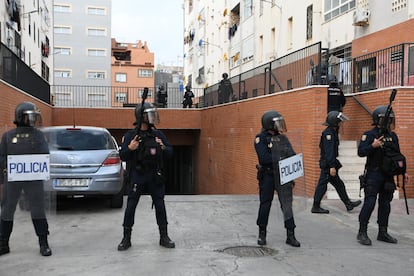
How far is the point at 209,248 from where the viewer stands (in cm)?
582

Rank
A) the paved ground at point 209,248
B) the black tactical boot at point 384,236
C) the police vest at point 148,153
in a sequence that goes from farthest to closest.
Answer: the black tactical boot at point 384,236, the police vest at point 148,153, the paved ground at point 209,248

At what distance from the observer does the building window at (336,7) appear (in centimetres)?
1778

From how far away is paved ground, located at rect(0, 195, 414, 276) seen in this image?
4.96 meters

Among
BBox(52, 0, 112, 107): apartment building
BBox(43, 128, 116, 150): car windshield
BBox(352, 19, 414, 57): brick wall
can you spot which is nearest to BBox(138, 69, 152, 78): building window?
BBox(52, 0, 112, 107): apartment building

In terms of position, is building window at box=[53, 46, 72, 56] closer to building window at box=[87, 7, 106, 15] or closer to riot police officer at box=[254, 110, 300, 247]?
building window at box=[87, 7, 106, 15]

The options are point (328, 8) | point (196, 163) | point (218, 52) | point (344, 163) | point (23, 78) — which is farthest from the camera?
point (218, 52)

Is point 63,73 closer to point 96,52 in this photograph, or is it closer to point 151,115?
point 96,52

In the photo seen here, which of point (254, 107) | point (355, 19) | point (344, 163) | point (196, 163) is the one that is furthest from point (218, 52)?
point (344, 163)

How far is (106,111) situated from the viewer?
21812mm

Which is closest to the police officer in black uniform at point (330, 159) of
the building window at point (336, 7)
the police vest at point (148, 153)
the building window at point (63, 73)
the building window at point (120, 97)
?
the police vest at point (148, 153)

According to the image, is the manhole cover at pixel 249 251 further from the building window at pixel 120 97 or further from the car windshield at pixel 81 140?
the building window at pixel 120 97

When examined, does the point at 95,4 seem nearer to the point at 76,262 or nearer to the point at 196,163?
the point at 196,163

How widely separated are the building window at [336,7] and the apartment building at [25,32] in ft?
39.0

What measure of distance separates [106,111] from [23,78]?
8.79m
